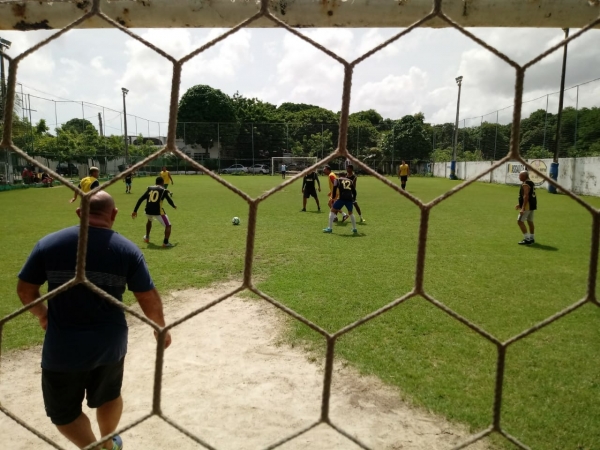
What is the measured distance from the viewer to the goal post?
39.8 metres

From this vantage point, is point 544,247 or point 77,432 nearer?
point 77,432

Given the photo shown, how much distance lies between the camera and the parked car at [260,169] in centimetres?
4503

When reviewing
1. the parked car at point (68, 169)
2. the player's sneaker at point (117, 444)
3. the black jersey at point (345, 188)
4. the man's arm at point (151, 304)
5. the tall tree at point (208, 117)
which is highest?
the tall tree at point (208, 117)

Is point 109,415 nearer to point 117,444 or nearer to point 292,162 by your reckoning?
point 117,444

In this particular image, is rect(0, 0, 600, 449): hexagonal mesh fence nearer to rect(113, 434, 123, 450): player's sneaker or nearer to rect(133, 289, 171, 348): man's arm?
rect(133, 289, 171, 348): man's arm

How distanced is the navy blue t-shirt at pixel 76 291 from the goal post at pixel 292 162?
1434 inches

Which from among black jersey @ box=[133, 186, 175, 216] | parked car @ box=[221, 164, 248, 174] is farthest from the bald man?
parked car @ box=[221, 164, 248, 174]

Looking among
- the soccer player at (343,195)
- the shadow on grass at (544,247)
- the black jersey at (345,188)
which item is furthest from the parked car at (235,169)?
the shadow on grass at (544,247)

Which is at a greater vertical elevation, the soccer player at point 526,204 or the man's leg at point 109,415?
the soccer player at point 526,204

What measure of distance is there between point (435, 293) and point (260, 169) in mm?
40402

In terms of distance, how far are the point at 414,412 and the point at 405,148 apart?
39.0 metres

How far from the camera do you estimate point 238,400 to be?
10.6 feet

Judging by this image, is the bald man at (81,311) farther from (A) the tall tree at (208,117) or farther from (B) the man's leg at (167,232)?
(A) the tall tree at (208,117)

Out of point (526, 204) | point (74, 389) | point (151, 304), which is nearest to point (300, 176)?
point (151, 304)
